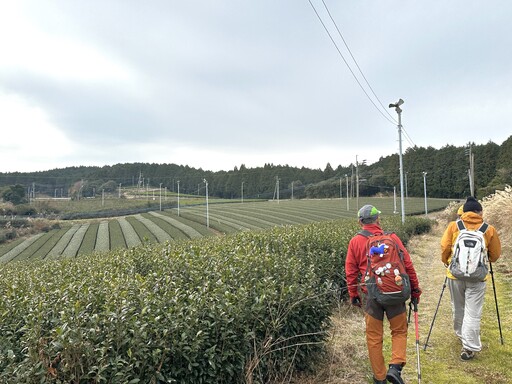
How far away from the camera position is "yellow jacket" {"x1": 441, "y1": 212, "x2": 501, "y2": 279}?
4805mm

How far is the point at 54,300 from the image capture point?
10.9 feet

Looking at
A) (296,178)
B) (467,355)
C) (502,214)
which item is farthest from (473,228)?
(296,178)

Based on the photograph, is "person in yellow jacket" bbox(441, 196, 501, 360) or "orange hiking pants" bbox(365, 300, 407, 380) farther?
"person in yellow jacket" bbox(441, 196, 501, 360)

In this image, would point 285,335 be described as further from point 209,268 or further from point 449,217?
point 449,217

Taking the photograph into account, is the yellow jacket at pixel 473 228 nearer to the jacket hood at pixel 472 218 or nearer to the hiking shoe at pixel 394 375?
the jacket hood at pixel 472 218

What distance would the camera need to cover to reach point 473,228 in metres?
4.86

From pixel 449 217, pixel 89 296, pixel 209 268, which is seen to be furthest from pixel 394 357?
pixel 449 217

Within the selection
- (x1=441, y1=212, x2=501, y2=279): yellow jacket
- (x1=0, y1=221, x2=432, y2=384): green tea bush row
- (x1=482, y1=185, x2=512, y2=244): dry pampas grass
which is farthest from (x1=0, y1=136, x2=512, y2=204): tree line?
(x1=0, y1=221, x2=432, y2=384): green tea bush row

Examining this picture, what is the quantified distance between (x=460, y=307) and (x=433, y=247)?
1243cm

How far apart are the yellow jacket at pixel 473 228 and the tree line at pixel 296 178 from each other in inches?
1847

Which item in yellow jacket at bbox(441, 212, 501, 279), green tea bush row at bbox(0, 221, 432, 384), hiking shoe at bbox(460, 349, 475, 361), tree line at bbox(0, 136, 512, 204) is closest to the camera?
green tea bush row at bbox(0, 221, 432, 384)

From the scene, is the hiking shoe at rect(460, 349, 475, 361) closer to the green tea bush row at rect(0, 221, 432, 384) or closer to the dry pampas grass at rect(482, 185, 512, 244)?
the green tea bush row at rect(0, 221, 432, 384)

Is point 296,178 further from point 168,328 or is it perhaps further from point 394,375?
point 168,328

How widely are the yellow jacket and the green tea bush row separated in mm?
1972
